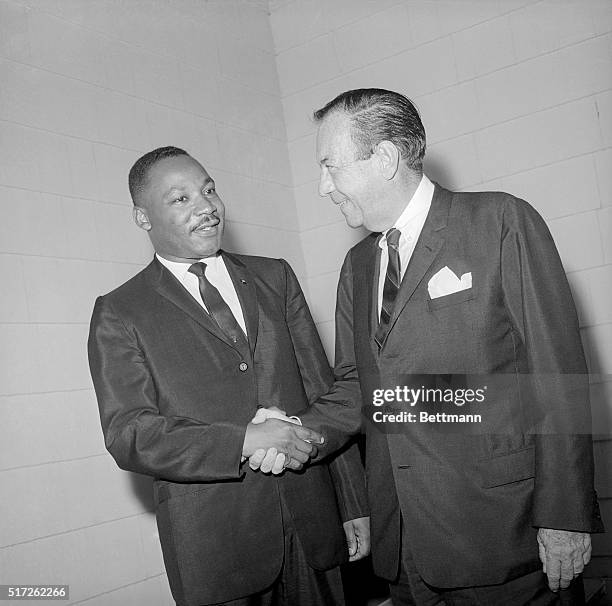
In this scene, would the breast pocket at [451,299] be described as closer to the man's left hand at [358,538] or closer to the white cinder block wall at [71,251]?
the man's left hand at [358,538]

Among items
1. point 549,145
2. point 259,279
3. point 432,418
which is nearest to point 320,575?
point 432,418

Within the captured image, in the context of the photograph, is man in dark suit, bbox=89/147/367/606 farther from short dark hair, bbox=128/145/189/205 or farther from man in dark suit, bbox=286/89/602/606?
man in dark suit, bbox=286/89/602/606

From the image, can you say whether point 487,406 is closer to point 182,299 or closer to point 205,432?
point 205,432

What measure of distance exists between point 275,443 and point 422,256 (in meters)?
0.55

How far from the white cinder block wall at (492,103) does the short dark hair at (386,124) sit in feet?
6.28

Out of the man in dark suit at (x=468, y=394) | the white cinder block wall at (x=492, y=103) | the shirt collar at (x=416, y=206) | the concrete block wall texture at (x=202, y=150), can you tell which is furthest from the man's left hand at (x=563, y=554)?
the white cinder block wall at (x=492, y=103)

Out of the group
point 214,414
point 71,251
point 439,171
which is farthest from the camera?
point 439,171

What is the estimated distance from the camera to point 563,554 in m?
1.57

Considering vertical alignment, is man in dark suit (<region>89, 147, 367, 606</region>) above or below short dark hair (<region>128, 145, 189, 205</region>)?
below

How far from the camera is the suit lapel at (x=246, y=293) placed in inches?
78.7

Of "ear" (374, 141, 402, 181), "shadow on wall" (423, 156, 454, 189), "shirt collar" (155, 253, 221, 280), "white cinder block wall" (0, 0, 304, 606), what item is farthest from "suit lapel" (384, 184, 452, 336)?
"shadow on wall" (423, 156, 454, 189)

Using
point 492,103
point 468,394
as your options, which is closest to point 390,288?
point 468,394

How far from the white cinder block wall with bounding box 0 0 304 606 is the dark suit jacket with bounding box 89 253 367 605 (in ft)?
2.98

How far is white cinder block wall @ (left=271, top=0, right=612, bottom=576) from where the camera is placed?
3467 mm
